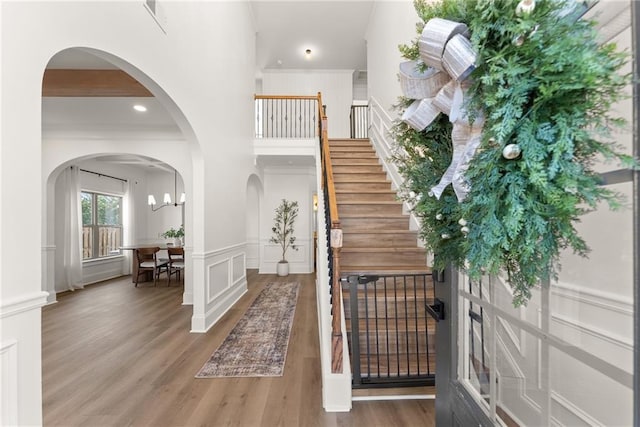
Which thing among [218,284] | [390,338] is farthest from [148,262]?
[390,338]

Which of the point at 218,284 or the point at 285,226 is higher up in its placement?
the point at 285,226

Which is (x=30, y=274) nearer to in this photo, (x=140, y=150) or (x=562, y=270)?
(x=562, y=270)

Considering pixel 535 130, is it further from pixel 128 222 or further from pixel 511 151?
pixel 128 222

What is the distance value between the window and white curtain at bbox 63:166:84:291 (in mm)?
600

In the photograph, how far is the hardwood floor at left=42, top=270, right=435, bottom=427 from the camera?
2.01 m

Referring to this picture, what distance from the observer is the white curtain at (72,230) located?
19.5 ft

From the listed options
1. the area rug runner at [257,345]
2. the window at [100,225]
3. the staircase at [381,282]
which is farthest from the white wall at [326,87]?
the area rug runner at [257,345]

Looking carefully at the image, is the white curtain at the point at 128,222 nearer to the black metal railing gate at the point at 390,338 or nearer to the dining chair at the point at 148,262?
the dining chair at the point at 148,262

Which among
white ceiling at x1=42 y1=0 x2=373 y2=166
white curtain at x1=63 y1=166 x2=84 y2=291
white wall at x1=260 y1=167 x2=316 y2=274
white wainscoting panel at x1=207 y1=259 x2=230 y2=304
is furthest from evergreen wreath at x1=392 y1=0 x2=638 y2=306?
white curtain at x1=63 y1=166 x2=84 y2=291

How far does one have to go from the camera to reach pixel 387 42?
508 cm

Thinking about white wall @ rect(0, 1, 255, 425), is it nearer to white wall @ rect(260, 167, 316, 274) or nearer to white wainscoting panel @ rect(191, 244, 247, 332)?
white wainscoting panel @ rect(191, 244, 247, 332)

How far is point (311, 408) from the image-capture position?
2092 mm

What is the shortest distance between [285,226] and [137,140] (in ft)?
12.4

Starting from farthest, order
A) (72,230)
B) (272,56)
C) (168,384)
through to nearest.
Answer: (272,56), (72,230), (168,384)
